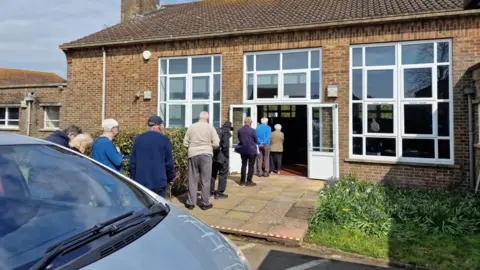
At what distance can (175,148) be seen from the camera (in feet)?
23.9

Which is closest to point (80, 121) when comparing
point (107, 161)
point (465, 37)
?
point (107, 161)

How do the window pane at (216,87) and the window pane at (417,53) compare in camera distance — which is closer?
the window pane at (417,53)

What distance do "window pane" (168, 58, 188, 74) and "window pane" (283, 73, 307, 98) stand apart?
3.71m

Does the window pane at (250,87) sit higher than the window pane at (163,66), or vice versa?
the window pane at (163,66)

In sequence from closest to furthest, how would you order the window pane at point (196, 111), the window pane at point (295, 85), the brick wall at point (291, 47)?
the brick wall at point (291, 47) < the window pane at point (295, 85) < the window pane at point (196, 111)

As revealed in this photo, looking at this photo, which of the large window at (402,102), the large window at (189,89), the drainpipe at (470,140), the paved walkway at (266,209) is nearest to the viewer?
the paved walkway at (266,209)

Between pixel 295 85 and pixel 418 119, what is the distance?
12.0ft

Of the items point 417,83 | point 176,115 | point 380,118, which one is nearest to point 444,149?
point 380,118

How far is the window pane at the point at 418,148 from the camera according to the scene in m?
8.62

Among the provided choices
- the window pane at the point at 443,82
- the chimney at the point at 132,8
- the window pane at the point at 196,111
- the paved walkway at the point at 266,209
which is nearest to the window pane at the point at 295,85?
the paved walkway at the point at 266,209

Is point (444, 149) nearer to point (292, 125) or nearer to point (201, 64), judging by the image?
point (292, 125)

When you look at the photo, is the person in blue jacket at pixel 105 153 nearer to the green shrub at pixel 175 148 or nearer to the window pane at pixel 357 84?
the green shrub at pixel 175 148

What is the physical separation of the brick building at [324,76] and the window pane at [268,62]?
0.03m

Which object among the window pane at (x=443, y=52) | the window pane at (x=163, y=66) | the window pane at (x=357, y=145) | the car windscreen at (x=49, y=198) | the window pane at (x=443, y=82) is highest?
the window pane at (x=163, y=66)
